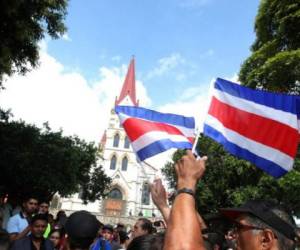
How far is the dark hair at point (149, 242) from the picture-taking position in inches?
99.3

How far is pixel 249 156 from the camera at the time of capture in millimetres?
4246

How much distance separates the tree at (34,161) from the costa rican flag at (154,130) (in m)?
17.5

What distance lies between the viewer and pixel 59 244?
21.6 feet

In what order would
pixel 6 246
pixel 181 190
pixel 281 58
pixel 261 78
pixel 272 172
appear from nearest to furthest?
1. pixel 181 190
2. pixel 6 246
3. pixel 272 172
4. pixel 281 58
5. pixel 261 78

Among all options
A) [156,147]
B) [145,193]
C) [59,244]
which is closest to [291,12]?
[156,147]

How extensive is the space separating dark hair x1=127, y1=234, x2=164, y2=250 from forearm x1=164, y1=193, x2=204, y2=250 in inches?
33.7

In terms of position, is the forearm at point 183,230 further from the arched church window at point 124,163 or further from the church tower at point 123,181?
the arched church window at point 124,163

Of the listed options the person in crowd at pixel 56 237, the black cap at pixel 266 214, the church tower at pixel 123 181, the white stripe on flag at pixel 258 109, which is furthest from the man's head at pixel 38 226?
the church tower at pixel 123 181

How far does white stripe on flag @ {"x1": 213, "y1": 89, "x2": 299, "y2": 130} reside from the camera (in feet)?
13.9

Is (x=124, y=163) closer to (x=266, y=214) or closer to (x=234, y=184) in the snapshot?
(x=234, y=184)

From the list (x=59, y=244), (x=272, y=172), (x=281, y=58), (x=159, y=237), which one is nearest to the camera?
(x=159, y=237)

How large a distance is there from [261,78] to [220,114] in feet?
35.7

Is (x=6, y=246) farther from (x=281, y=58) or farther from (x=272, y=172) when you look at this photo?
(x=281, y=58)

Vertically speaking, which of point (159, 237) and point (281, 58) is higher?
point (281, 58)
